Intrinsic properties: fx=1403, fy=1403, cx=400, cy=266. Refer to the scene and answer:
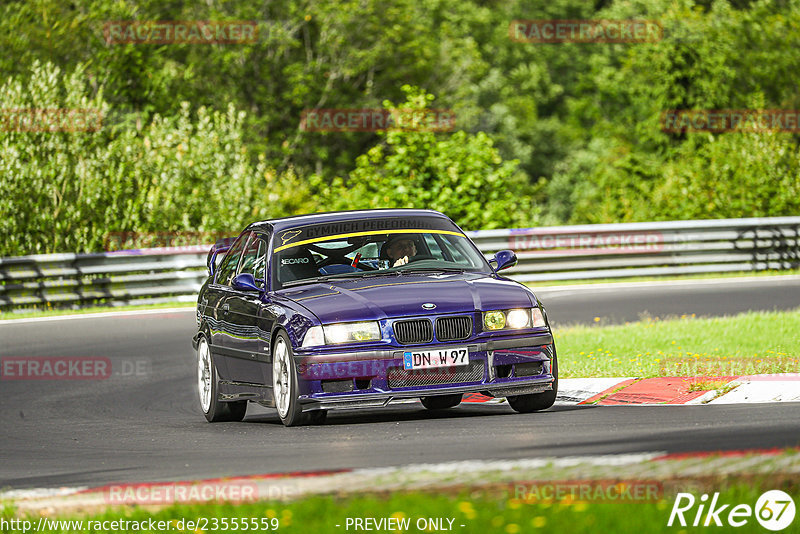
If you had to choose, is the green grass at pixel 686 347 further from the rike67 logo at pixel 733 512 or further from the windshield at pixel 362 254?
the rike67 logo at pixel 733 512

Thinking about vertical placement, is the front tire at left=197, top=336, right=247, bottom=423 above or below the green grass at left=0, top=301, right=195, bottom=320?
above

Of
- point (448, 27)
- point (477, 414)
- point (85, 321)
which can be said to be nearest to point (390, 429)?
point (477, 414)

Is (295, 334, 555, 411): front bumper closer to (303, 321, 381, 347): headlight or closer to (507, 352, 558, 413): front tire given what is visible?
(303, 321, 381, 347): headlight

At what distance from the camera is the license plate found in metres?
9.73

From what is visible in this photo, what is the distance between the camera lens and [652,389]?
11438mm

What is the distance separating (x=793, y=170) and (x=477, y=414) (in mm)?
20580

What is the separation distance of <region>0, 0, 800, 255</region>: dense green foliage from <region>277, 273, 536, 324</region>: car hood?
15.8m

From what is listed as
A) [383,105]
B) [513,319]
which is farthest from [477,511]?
[383,105]

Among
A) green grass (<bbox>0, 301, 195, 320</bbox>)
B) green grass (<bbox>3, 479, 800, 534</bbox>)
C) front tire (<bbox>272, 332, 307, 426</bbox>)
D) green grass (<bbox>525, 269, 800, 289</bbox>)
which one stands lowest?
green grass (<bbox>525, 269, 800, 289</bbox>)

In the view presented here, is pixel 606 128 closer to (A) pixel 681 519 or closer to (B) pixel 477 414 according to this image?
(B) pixel 477 414

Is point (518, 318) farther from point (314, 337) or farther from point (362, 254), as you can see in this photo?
point (362, 254)

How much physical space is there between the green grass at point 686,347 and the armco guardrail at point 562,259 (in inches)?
299

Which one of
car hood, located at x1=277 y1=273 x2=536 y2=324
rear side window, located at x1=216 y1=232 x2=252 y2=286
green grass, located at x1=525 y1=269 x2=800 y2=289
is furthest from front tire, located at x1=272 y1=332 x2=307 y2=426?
green grass, located at x1=525 y1=269 x2=800 y2=289

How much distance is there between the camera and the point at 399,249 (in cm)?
1117
